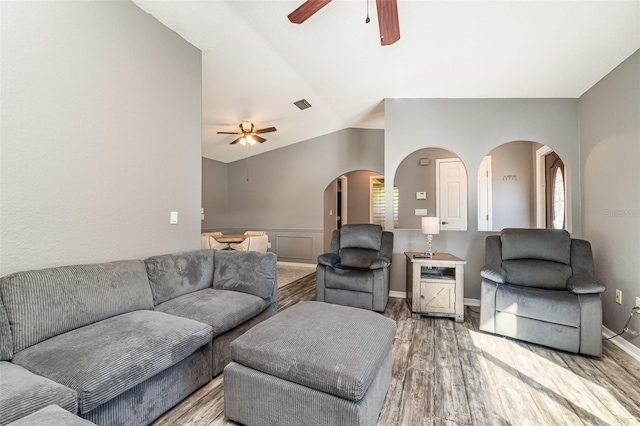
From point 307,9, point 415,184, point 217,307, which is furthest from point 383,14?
point 415,184

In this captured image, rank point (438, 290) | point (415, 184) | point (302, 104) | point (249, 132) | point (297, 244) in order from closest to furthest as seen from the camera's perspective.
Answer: point (438, 290), point (302, 104), point (249, 132), point (415, 184), point (297, 244)

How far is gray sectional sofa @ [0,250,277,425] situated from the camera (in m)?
1.10

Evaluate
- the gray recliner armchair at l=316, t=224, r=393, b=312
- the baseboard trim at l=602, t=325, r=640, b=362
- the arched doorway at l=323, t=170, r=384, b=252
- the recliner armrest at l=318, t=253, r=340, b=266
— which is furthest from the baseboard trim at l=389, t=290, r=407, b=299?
the arched doorway at l=323, t=170, r=384, b=252

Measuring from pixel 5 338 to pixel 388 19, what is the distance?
2.70 m

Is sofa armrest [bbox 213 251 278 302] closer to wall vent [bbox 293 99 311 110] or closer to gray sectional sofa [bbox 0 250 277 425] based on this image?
gray sectional sofa [bbox 0 250 277 425]

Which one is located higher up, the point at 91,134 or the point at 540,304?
the point at 91,134

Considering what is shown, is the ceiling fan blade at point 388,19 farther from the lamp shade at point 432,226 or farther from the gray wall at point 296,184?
the gray wall at point 296,184

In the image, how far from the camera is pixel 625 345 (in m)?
2.25

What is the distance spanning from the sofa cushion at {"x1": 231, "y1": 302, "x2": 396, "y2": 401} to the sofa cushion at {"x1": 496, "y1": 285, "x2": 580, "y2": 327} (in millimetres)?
1494

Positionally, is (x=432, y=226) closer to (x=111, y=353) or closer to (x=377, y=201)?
(x=111, y=353)

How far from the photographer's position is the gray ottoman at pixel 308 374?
118 centimetres

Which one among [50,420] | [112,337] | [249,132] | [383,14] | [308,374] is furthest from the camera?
Answer: [249,132]

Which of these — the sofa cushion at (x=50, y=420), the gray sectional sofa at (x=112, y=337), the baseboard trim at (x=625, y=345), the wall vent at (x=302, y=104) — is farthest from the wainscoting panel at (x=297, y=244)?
the sofa cushion at (x=50, y=420)

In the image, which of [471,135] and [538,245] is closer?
[538,245]
